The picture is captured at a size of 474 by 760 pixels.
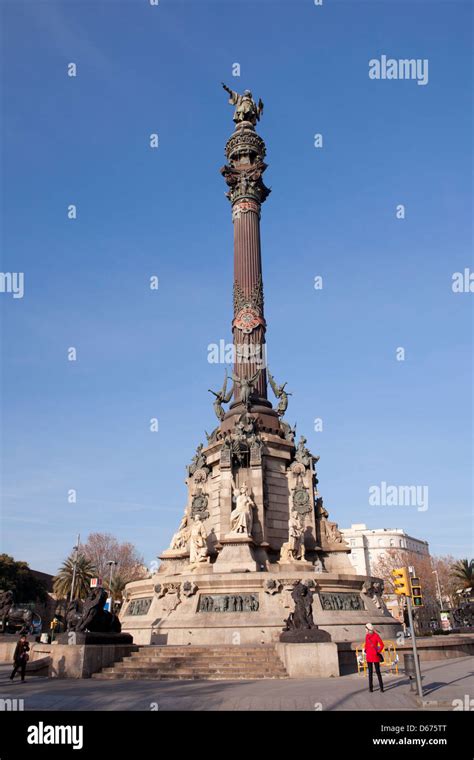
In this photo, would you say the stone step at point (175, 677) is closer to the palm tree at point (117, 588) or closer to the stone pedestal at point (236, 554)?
the stone pedestal at point (236, 554)

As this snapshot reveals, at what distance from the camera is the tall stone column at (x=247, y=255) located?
3334cm

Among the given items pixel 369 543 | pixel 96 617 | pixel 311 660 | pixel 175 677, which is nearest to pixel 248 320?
pixel 96 617

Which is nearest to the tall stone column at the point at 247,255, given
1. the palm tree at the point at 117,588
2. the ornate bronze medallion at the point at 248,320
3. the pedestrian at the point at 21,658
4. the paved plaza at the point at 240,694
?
the ornate bronze medallion at the point at 248,320

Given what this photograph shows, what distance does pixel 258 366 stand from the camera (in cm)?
3344

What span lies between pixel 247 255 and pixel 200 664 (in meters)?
24.4

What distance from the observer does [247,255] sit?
35.5m

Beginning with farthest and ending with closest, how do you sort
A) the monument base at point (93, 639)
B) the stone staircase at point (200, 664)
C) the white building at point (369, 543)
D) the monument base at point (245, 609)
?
the white building at point (369, 543) → the monument base at point (245, 609) → the monument base at point (93, 639) → the stone staircase at point (200, 664)

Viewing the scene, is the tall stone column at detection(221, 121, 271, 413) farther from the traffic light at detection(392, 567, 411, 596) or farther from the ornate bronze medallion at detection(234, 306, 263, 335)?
the traffic light at detection(392, 567, 411, 596)

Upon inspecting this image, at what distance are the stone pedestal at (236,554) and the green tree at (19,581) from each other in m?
48.0

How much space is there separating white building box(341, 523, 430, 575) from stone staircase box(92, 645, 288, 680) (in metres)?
105

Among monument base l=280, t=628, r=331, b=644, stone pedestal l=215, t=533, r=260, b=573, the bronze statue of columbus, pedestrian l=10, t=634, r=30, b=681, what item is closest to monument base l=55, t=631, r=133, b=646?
pedestrian l=10, t=634, r=30, b=681
